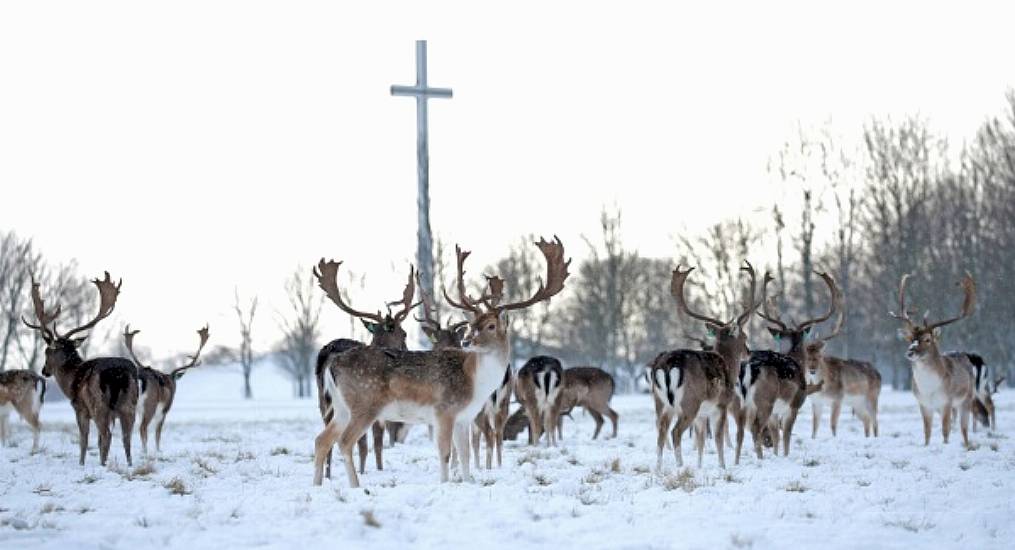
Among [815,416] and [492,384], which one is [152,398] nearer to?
[492,384]

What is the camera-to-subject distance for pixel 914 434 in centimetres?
1617

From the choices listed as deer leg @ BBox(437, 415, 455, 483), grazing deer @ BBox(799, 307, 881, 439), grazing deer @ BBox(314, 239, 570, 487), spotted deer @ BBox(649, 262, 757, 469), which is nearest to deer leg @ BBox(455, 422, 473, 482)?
grazing deer @ BBox(314, 239, 570, 487)

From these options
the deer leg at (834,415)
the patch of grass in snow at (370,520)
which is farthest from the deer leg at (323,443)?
the deer leg at (834,415)

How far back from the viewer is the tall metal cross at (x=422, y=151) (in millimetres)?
18688

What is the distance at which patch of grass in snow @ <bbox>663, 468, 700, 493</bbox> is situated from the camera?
8.77 meters

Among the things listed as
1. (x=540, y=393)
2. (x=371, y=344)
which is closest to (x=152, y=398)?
(x=371, y=344)

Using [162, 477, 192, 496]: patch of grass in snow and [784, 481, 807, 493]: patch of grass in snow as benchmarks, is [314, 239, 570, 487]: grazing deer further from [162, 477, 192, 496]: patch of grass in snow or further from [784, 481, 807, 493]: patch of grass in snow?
[784, 481, 807, 493]: patch of grass in snow

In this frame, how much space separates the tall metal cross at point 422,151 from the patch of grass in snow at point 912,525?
12204 millimetres

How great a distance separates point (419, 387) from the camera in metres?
9.32

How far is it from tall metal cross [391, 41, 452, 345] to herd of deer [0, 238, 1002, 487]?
3.60 metres

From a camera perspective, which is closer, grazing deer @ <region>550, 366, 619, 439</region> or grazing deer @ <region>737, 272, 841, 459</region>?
grazing deer @ <region>737, 272, 841, 459</region>

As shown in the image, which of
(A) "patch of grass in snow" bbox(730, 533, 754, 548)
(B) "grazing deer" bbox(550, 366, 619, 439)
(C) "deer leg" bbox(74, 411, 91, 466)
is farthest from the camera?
(B) "grazing deer" bbox(550, 366, 619, 439)

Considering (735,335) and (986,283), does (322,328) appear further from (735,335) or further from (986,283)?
(735,335)

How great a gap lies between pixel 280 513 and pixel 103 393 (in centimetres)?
568
